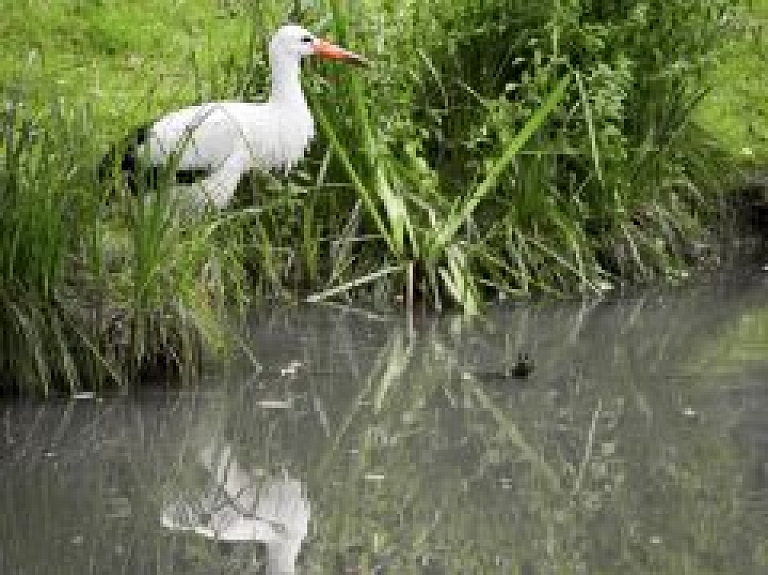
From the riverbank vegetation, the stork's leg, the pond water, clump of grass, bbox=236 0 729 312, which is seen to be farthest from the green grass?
the stork's leg

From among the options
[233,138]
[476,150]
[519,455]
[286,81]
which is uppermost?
[286,81]

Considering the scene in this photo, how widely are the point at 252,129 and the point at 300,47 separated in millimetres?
628

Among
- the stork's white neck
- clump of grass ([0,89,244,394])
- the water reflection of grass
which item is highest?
the stork's white neck

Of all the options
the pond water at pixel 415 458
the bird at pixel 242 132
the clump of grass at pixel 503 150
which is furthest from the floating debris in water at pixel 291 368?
the clump of grass at pixel 503 150

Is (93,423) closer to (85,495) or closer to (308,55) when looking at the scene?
(85,495)

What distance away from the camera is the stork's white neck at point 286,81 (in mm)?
12523

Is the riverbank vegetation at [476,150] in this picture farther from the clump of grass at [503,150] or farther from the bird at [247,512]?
the bird at [247,512]

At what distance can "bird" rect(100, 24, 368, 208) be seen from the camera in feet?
38.8

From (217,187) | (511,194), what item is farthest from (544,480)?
(511,194)

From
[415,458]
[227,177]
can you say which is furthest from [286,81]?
[415,458]

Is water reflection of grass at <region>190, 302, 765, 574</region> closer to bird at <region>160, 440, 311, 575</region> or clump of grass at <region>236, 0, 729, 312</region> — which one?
bird at <region>160, 440, 311, 575</region>

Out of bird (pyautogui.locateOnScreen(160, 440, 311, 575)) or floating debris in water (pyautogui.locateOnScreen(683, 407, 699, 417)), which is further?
floating debris in water (pyautogui.locateOnScreen(683, 407, 699, 417))

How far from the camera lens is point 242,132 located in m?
12.3

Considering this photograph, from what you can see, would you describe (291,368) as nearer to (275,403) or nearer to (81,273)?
(275,403)
